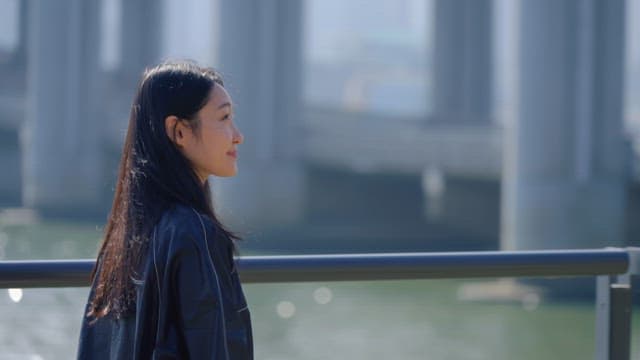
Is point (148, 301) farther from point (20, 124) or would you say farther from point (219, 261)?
point (20, 124)

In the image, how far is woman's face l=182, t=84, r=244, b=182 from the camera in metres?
2.12

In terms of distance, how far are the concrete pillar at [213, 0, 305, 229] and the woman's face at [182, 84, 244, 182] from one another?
29.0 m

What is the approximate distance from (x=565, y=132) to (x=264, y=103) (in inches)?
393

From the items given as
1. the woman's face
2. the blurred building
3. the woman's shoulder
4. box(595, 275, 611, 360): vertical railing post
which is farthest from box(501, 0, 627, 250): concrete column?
the woman's shoulder

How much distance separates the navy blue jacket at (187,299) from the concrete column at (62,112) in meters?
35.7

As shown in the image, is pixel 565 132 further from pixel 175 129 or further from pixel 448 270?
pixel 175 129

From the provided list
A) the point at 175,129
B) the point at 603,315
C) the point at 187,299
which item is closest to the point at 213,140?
the point at 175,129

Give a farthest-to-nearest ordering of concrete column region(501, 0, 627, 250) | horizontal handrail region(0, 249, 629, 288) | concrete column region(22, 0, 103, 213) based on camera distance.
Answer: concrete column region(22, 0, 103, 213)
concrete column region(501, 0, 627, 250)
horizontal handrail region(0, 249, 629, 288)

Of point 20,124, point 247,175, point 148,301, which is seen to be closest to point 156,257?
point 148,301

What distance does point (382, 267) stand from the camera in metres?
2.90

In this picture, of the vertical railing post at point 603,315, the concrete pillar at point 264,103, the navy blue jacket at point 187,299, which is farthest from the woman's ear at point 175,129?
the concrete pillar at point 264,103

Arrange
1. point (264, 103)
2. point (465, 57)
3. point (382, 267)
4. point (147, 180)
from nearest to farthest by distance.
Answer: point (147, 180)
point (382, 267)
point (264, 103)
point (465, 57)

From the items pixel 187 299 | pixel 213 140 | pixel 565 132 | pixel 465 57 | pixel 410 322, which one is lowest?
pixel 410 322

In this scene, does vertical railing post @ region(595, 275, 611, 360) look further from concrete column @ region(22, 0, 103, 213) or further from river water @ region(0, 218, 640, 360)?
concrete column @ region(22, 0, 103, 213)
